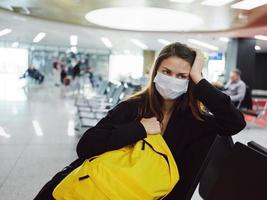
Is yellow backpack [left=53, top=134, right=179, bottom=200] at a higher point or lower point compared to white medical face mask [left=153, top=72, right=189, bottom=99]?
lower

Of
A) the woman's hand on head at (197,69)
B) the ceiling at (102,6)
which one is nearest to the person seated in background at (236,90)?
the ceiling at (102,6)

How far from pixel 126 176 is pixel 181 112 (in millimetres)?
510

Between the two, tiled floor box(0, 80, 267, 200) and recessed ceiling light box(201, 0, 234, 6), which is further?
recessed ceiling light box(201, 0, 234, 6)

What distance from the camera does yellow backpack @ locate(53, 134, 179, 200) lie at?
1344mm

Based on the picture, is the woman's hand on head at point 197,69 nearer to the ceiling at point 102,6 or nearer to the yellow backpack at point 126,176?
the yellow backpack at point 126,176

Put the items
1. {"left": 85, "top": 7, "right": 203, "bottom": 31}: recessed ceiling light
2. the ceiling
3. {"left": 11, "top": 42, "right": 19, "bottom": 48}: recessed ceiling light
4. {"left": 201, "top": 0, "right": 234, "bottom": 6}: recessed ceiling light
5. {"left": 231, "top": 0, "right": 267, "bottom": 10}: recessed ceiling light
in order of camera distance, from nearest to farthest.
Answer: {"left": 231, "top": 0, "right": 267, "bottom": 10}: recessed ceiling light
{"left": 201, "top": 0, "right": 234, "bottom": 6}: recessed ceiling light
the ceiling
{"left": 85, "top": 7, "right": 203, "bottom": 31}: recessed ceiling light
{"left": 11, "top": 42, "right": 19, "bottom": 48}: recessed ceiling light

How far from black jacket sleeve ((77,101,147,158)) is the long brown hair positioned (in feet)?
0.36

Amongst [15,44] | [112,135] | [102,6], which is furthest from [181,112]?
[15,44]

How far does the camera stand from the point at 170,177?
1.42m

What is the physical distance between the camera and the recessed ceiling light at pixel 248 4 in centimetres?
755

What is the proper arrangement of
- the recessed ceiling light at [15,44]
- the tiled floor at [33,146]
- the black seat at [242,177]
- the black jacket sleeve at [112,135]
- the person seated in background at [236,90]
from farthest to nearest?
the recessed ceiling light at [15,44] → the person seated in background at [236,90] → the tiled floor at [33,146] → the black jacket sleeve at [112,135] → the black seat at [242,177]

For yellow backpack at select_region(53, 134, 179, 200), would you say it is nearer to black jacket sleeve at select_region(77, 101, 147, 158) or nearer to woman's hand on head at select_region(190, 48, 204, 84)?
black jacket sleeve at select_region(77, 101, 147, 158)

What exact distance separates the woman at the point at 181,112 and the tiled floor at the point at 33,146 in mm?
1751

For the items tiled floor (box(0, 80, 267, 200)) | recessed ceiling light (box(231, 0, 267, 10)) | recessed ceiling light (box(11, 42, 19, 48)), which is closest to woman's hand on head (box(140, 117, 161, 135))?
tiled floor (box(0, 80, 267, 200))
